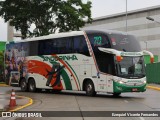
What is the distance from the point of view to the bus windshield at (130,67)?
78.0ft

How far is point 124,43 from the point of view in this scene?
2442cm

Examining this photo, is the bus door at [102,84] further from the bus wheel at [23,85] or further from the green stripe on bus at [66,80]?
the bus wheel at [23,85]

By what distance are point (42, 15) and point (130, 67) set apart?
25.6 metres

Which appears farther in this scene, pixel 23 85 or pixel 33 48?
pixel 23 85

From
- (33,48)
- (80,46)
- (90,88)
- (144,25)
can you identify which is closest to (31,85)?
(33,48)

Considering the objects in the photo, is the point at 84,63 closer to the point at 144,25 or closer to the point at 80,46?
the point at 80,46

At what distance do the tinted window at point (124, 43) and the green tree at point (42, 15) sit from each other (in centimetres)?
2403

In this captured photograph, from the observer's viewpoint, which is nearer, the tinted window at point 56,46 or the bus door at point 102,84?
the bus door at point 102,84

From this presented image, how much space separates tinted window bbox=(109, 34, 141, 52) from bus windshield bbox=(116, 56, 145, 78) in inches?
21.4

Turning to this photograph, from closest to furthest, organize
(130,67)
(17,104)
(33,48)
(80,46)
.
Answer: (17,104), (130,67), (80,46), (33,48)

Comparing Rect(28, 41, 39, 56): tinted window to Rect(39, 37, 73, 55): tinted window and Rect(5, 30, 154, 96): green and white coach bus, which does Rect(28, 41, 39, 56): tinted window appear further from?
Rect(39, 37, 73, 55): tinted window

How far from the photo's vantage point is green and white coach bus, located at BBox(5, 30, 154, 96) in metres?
23.9

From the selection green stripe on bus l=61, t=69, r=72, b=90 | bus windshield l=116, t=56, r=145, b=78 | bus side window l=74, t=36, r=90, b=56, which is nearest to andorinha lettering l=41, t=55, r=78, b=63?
bus side window l=74, t=36, r=90, b=56

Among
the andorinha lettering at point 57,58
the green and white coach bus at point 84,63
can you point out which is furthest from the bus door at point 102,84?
the andorinha lettering at point 57,58
